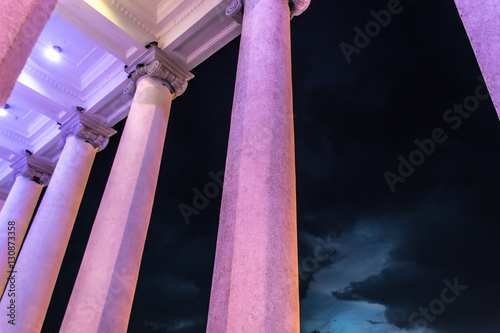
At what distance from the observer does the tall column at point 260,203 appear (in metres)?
26.4

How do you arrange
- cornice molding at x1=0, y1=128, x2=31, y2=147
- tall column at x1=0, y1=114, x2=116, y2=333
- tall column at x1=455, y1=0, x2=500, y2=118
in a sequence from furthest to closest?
cornice molding at x1=0, y1=128, x2=31, y2=147 → tall column at x1=0, y1=114, x2=116, y2=333 → tall column at x1=455, y1=0, x2=500, y2=118

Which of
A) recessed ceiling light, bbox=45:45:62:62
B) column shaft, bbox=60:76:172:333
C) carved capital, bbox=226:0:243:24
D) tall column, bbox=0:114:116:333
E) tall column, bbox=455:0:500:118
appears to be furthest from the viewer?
recessed ceiling light, bbox=45:45:62:62

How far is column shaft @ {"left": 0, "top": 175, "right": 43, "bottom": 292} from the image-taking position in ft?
314

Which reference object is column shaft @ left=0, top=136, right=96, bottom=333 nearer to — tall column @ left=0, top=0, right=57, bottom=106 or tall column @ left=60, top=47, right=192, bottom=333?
tall column @ left=60, top=47, right=192, bottom=333

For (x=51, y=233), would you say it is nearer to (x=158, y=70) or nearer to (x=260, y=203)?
(x=158, y=70)

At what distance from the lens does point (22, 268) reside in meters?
74.0

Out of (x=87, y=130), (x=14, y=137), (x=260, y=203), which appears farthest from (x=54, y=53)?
(x=260, y=203)

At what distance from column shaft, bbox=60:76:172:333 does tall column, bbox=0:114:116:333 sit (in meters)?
26.4

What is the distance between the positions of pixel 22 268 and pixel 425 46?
12824cm

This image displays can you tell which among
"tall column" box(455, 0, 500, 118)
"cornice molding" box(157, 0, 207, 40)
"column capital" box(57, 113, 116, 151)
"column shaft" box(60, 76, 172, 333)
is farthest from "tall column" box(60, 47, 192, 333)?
"tall column" box(455, 0, 500, 118)

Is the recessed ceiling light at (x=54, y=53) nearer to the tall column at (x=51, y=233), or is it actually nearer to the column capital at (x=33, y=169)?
the tall column at (x=51, y=233)

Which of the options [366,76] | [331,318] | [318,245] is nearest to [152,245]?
[318,245]

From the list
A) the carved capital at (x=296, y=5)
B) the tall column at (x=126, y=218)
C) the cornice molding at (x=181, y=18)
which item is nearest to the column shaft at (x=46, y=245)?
the tall column at (x=126, y=218)

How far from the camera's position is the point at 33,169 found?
10644 cm
